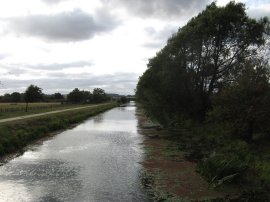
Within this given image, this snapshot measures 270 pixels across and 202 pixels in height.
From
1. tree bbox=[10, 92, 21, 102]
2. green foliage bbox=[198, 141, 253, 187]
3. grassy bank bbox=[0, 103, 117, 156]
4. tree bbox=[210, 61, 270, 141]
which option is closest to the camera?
green foliage bbox=[198, 141, 253, 187]

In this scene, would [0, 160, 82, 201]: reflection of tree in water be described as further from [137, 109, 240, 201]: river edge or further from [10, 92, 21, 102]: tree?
[10, 92, 21, 102]: tree

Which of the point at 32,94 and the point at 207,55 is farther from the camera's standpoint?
the point at 32,94

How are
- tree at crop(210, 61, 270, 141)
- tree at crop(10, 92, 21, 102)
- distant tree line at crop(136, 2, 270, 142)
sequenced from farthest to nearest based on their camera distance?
tree at crop(10, 92, 21, 102) < distant tree line at crop(136, 2, 270, 142) < tree at crop(210, 61, 270, 141)

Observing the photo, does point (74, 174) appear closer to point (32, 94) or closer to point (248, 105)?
point (248, 105)

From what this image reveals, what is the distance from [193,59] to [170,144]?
456 inches

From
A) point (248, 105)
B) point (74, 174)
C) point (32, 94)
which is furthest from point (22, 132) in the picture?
point (32, 94)

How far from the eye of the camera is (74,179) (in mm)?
17141

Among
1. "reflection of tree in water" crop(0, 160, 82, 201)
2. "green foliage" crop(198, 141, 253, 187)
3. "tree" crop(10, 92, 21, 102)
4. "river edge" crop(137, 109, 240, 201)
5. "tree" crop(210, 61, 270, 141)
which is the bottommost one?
"river edge" crop(137, 109, 240, 201)

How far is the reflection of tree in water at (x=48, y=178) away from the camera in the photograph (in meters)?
14.5

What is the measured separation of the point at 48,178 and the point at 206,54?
2456 cm

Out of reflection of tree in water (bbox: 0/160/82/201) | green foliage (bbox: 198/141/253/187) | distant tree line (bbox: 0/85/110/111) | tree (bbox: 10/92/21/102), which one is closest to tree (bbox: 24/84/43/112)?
distant tree line (bbox: 0/85/110/111)

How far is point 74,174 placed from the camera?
1823 cm

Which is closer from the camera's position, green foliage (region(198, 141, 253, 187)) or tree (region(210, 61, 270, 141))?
green foliage (region(198, 141, 253, 187))

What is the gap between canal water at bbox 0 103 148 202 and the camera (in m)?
14.5
